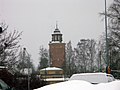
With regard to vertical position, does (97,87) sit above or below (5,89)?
above

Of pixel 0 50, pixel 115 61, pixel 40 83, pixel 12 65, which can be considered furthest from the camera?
pixel 115 61

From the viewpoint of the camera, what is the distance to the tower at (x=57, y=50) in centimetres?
11131

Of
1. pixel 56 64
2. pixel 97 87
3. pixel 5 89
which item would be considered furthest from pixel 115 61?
pixel 56 64

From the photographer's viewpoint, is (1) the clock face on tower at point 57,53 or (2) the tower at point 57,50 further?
(1) the clock face on tower at point 57,53

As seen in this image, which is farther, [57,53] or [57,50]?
[57,53]

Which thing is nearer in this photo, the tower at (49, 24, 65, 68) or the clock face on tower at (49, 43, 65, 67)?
the tower at (49, 24, 65, 68)

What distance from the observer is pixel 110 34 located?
51531 millimetres

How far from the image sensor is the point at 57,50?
115m

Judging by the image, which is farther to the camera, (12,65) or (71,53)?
(71,53)

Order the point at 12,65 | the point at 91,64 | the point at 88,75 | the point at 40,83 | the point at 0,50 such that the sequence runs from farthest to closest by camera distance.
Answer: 1. the point at 91,64
2. the point at 40,83
3. the point at 12,65
4. the point at 0,50
5. the point at 88,75

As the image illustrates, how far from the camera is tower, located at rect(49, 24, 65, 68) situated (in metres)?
111

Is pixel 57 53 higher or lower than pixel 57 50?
lower

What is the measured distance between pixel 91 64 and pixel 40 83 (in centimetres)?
7169

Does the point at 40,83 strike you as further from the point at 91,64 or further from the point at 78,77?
the point at 91,64
